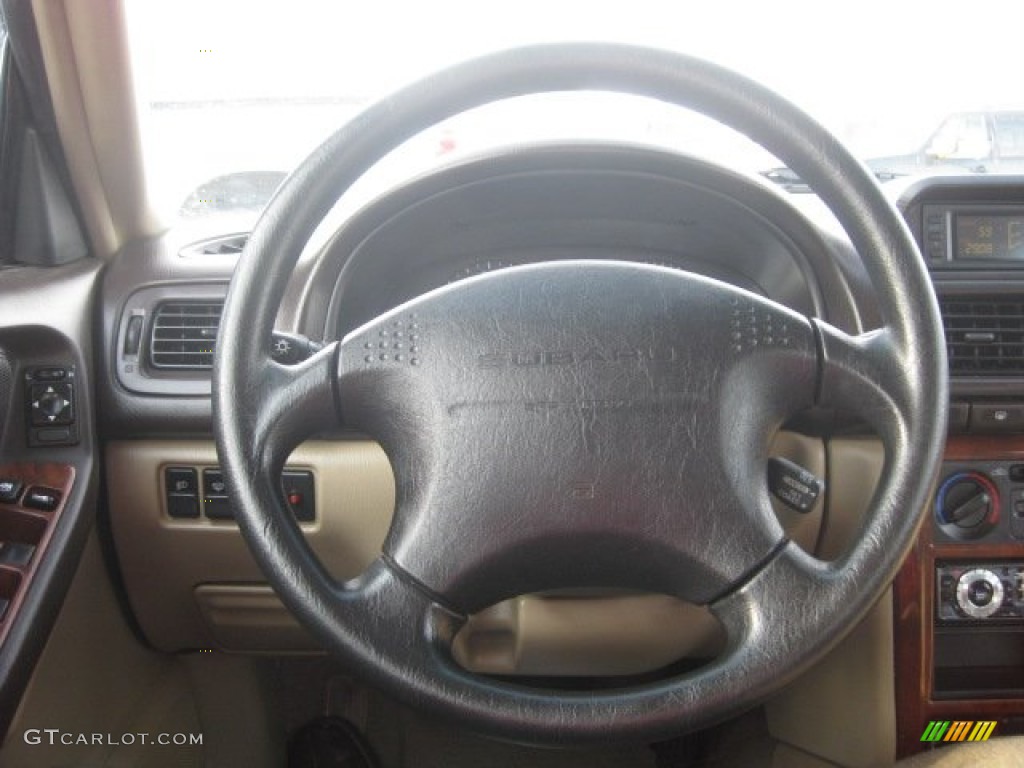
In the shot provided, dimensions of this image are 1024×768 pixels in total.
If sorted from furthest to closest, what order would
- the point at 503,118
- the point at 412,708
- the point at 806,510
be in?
the point at 503,118 < the point at 806,510 < the point at 412,708

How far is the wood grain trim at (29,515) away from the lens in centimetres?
129

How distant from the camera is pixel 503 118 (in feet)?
4.27

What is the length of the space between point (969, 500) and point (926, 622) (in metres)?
0.19

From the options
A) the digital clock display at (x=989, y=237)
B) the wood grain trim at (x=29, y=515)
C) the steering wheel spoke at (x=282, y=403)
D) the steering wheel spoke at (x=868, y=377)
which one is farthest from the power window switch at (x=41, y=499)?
the digital clock display at (x=989, y=237)

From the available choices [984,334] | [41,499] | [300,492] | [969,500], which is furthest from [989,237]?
[41,499]

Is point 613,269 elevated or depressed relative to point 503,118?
depressed

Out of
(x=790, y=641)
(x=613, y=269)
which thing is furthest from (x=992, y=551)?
(x=613, y=269)

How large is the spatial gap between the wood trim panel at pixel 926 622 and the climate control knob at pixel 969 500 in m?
0.03

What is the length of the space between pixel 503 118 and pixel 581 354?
48 cm

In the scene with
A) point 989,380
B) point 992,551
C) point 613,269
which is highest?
point 613,269

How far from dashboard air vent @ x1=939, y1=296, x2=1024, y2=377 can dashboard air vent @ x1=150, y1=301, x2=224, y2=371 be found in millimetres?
1026

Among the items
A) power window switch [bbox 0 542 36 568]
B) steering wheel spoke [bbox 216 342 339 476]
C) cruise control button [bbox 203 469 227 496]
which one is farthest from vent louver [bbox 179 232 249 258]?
steering wheel spoke [bbox 216 342 339 476]

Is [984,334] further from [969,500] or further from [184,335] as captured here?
[184,335]

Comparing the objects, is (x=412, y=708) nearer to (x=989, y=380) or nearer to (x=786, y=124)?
(x=786, y=124)
